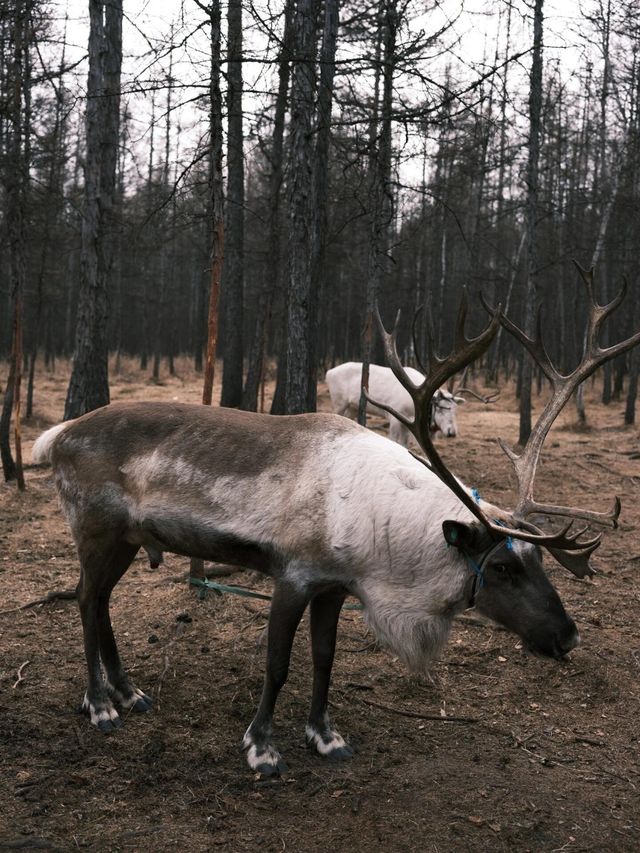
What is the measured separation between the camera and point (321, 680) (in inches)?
146

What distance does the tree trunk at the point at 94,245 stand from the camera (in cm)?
839

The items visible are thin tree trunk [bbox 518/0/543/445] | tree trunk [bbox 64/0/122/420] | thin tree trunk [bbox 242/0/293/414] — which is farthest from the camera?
thin tree trunk [bbox 518/0/543/445]

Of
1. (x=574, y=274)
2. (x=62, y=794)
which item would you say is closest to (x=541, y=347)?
(x=62, y=794)

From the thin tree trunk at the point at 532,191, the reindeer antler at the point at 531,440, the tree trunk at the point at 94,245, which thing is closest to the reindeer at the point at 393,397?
the thin tree trunk at the point at 532,191

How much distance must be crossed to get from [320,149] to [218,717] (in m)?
8.11

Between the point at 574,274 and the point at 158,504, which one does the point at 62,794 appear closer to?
the point at 158,504

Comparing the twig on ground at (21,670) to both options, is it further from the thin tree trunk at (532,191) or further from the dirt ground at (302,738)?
the thin tree trunk at (532,191)

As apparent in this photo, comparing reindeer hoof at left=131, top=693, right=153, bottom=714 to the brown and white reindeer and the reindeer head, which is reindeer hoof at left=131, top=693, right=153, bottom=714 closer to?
the brown and white reindeer

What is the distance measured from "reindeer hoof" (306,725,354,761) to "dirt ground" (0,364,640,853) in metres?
0.05

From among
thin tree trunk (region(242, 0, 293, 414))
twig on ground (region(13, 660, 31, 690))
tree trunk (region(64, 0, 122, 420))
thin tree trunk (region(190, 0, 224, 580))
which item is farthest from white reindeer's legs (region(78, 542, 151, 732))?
thin tree trunk (region(242, 0, 293, 414))

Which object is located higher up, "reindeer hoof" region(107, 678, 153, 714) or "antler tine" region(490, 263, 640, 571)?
"antler tine" region(490, 263, 640, 571)

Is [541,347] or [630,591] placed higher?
[541,347]

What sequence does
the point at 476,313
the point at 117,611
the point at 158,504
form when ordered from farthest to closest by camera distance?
the point at 476,313
the point at 117,611
the point at 158,504

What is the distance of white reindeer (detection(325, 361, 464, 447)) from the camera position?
451 inches
